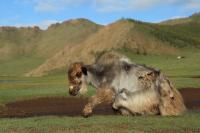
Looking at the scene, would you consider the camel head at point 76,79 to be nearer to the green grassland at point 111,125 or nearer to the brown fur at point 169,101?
the green grassland at point 111,125

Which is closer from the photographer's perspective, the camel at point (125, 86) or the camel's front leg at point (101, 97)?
the camel's front leg at point (101, 97)

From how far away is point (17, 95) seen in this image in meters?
36.2

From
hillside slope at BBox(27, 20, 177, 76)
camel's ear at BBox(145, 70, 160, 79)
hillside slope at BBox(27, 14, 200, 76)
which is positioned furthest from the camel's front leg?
hillside slope at BBox(27, 14, 200, 76)

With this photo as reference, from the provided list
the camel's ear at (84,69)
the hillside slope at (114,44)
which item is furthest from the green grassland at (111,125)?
the hillside slope at (114,44)

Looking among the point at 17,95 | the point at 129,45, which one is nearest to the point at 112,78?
the point at 17,95

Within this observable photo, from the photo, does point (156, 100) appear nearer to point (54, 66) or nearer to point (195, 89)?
point (195, 89)

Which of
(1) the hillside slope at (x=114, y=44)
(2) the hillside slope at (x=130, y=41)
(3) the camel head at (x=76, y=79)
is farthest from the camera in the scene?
(2) the hillside slope at (x=130, y=41)

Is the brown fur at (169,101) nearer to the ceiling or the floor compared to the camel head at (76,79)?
nearer to the floor

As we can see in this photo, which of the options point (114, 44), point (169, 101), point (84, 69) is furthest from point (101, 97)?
point (114, 44)

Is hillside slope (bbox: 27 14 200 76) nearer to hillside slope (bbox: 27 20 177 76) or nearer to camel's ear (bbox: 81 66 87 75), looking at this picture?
hillside slope (bbox: 27 20 177 76)

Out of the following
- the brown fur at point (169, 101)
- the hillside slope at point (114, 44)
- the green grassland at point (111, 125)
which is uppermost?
the hillside slope at point (114, 44)

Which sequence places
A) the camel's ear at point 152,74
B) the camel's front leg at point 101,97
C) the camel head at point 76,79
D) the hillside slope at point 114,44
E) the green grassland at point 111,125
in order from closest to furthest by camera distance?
the green grassland at point 111,125, the camel's front leg at point 101,97, the camel head at point 76,79, the camel's ear at point 152,74, the hillside slope at point 114,44

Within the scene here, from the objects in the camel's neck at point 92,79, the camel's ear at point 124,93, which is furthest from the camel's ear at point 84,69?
the camel's ear at point 124,93

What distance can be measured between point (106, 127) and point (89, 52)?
93.6m
